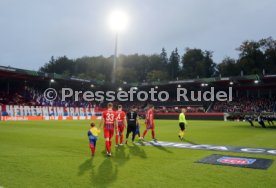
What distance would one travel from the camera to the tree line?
7750 cm

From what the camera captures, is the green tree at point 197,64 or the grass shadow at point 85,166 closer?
the grass shadow at point 85,166

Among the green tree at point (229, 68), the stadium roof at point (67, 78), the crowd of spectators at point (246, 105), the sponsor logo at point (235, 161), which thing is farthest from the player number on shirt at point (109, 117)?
the green tree at point (229, 68)

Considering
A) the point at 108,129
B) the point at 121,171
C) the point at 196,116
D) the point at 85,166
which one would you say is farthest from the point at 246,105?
the point at 121,171

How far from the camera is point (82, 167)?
9195mm

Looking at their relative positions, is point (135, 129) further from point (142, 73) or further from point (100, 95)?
point (142, 73)

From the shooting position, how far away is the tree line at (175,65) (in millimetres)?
77500

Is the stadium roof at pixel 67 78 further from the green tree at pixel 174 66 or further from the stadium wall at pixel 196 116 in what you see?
the green tree at pixel 174 66

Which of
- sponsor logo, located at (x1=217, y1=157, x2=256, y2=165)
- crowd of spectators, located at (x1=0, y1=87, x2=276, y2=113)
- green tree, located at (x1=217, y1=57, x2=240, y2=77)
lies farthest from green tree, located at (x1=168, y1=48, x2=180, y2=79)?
sponsor logo, located at (x1=217, y1=157, x2=256, y2=165)

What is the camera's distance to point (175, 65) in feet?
384

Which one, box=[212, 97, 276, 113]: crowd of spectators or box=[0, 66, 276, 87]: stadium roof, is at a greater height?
box=[0, 66, 276, 87]: stadium roof

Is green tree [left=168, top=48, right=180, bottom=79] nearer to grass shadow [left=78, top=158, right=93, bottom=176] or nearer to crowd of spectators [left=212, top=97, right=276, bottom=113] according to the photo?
crowd of spectators [left=212, top=97, right=276, bottom=113]

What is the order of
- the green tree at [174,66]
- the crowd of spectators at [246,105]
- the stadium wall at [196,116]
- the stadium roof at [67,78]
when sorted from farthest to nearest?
the green tree at [174,66] → the crowd of spectators at [246,105] → the stadium wall at [196,116] → the stadium roof at [67,78]

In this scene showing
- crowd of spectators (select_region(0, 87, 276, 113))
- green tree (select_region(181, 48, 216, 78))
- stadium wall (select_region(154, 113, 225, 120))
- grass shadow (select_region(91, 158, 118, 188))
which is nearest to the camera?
grass shadow (select_region(91, 158, 118, 188))

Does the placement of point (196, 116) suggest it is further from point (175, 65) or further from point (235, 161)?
point (175, 65)
